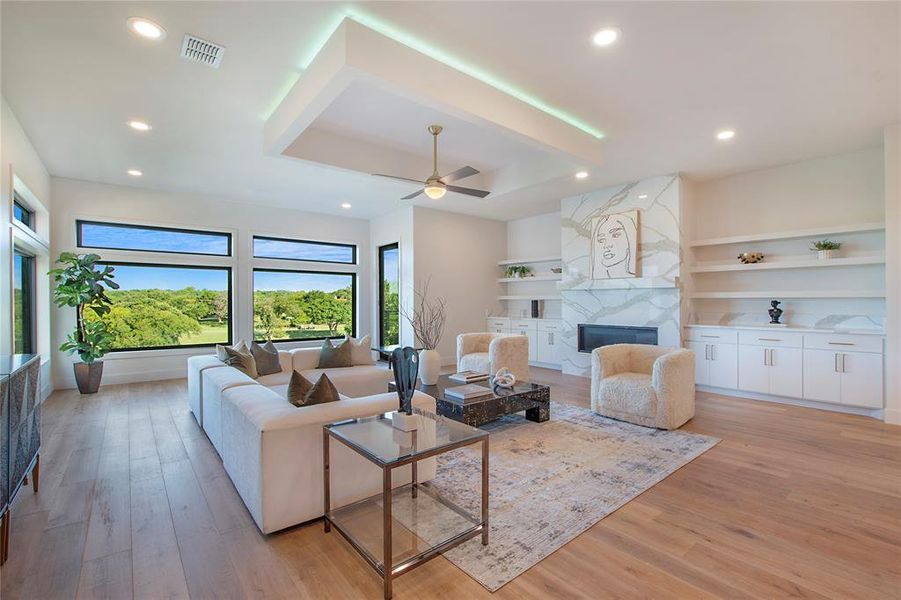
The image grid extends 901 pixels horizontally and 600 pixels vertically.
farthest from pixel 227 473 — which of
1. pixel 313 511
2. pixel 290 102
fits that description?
pixel 290 102

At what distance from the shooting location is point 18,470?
2.22 meters

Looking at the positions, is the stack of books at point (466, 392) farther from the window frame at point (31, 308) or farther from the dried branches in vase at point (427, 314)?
the window frame at point (31, 308)

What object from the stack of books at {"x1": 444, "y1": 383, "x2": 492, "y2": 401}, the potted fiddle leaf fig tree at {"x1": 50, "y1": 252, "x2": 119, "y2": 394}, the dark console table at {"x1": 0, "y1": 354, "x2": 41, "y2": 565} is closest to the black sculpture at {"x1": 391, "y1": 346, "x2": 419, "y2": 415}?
the stack of books at {"x1": 444, "y1": 383, "x2": 492, "y2": 401}

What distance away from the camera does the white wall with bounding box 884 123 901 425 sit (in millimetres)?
4098

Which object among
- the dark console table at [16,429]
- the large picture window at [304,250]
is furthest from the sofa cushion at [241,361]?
the large picture window at [304,250]

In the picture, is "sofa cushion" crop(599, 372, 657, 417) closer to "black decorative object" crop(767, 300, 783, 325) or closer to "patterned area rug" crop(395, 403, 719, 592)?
"patterned area rug" crop(395, 403, 719, 592)

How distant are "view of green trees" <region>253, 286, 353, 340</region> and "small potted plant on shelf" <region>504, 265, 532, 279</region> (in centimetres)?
329

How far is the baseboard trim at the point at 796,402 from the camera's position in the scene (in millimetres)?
4448

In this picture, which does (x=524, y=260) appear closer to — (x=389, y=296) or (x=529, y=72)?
(x=389, y=296)

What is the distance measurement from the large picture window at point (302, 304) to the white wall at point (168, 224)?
198 mm

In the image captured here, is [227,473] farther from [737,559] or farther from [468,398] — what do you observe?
[737,559]

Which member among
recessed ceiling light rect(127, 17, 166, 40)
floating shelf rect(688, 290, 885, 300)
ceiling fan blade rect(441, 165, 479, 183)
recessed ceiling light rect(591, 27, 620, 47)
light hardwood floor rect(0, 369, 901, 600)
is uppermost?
recessed ceiling light rect(127, 17, 166, 40)

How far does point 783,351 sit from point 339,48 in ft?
18.4

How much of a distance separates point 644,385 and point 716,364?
2190 millimetres
